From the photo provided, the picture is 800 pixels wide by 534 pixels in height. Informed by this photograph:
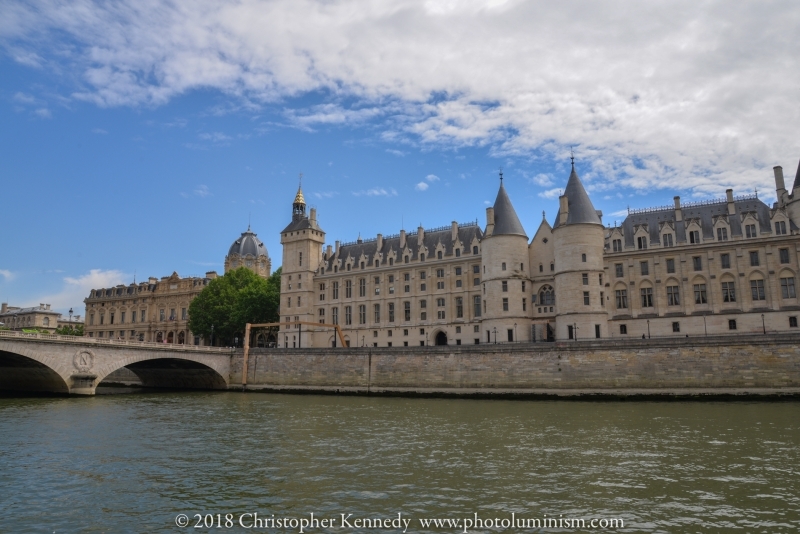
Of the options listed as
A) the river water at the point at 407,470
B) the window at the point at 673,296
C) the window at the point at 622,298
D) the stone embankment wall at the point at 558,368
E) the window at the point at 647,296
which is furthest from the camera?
the window at the point at 622,298

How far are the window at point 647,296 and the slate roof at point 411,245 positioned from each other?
18.2 metres

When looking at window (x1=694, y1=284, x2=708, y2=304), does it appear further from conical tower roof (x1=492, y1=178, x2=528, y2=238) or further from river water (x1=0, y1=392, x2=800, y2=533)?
river water (x1=0, y1=392, x2=800, y2=533)

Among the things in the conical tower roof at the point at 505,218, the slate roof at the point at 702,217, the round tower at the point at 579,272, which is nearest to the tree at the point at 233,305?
the conical tower roof at the point at 505,218

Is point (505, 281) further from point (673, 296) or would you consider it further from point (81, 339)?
point (81, 339)

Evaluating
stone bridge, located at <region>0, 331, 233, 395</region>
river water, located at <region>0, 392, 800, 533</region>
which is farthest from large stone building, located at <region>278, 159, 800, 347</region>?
river water, located at <region>0, 392, 800, 533</region>

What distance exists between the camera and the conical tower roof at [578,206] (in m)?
54.6

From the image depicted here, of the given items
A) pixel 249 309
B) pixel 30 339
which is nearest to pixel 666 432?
pixel 30 339

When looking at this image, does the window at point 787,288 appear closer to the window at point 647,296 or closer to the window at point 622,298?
the window at point 647,296

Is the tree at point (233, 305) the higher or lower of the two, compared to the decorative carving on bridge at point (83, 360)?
higher

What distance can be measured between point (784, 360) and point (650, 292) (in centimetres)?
1755

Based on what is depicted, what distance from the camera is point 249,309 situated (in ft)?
→ 252

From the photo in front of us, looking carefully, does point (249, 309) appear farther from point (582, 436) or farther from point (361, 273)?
point (582, 436)

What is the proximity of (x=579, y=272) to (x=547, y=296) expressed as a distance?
6.98 metres

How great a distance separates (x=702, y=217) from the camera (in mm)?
56125
